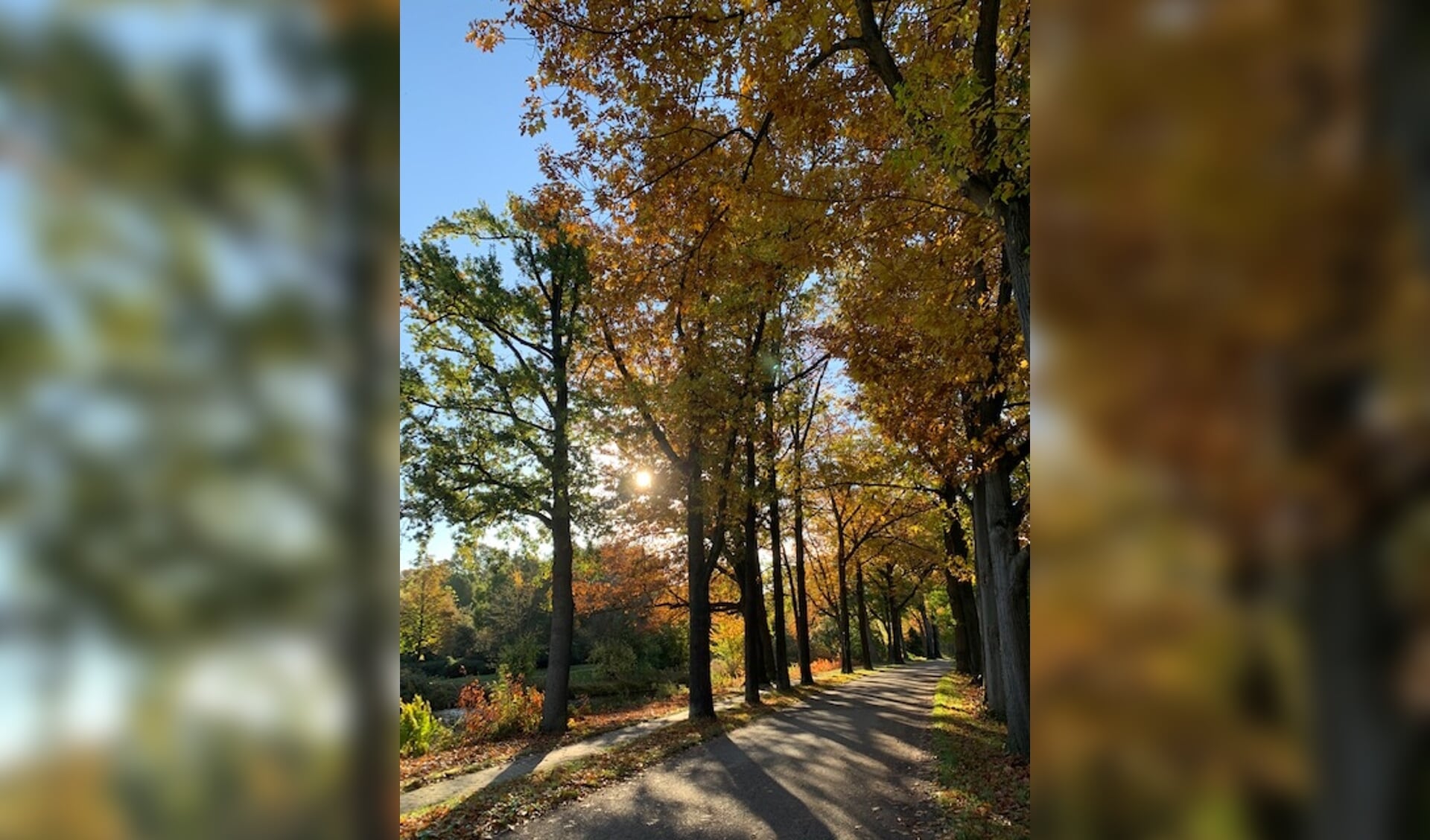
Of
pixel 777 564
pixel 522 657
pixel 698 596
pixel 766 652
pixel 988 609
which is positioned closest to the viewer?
pixel 988 609

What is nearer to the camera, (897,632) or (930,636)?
(897,632)

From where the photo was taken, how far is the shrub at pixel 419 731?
14.8m

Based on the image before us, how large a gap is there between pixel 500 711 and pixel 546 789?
7.56 metres

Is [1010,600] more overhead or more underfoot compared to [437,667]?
more overhead

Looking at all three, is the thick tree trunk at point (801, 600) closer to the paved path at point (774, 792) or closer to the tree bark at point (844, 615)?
the tree bark at point (844, 615)

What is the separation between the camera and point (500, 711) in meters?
17.4

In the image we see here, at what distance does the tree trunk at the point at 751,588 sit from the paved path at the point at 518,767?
2.96 metres

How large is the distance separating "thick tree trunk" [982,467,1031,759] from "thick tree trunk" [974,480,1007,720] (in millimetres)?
2297

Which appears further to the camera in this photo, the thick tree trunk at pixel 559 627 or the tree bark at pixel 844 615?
the tree bark at pixel 844 615
